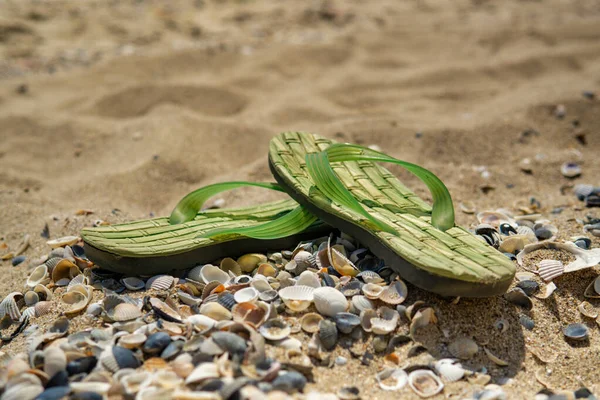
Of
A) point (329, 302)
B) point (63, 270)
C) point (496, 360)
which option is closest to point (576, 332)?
point (496, 360)

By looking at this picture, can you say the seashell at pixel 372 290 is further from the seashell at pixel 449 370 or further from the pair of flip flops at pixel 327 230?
the seashell at pixel 449 370

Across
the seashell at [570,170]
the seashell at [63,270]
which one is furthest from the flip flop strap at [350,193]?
the seashell at [570,170]

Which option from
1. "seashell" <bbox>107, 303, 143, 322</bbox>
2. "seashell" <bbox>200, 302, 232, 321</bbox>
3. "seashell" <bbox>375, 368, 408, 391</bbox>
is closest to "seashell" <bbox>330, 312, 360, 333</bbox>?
"seashell" <bbox>375, 368, 408, 391</bbox>

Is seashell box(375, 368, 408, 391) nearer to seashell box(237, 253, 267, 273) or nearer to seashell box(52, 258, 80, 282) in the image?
seashell box(237, 253, 267, 273)

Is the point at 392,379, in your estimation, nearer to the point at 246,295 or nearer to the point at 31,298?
the point at 246,295

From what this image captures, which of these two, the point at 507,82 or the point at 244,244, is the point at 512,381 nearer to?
the point at 244,244

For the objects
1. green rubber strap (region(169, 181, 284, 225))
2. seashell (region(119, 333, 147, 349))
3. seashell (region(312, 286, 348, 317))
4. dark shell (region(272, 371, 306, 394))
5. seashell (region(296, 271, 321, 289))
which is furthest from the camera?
green rubber strap (region(169, 181, 284, 225))
